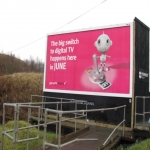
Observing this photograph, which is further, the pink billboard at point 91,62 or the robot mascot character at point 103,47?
the robot mascot character at point 103,47

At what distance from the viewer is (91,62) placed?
29.2ft

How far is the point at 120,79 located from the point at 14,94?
23.4 feet

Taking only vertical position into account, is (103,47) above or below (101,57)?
above

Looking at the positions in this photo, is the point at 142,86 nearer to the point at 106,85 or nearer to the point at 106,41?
the point at 106,85

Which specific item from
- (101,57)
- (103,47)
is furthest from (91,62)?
(103,47)

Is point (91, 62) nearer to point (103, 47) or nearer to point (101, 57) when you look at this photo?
point (101, 57)

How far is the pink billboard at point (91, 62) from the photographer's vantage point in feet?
26.4

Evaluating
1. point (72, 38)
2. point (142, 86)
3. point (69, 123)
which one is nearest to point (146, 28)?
point (142, 86)

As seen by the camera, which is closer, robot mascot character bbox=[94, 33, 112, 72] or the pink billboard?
the pink billboard

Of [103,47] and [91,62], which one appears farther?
[91,62]

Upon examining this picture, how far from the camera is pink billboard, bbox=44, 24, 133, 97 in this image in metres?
8.05

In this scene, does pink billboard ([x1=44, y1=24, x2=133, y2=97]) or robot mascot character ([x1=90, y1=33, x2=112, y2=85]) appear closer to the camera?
pink billboard ([x1=44, y1=24, x2=133, y2=97])

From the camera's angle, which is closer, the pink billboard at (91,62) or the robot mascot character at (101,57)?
Result: the pink billboard at (91,62)

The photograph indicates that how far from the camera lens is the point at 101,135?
271 inches
